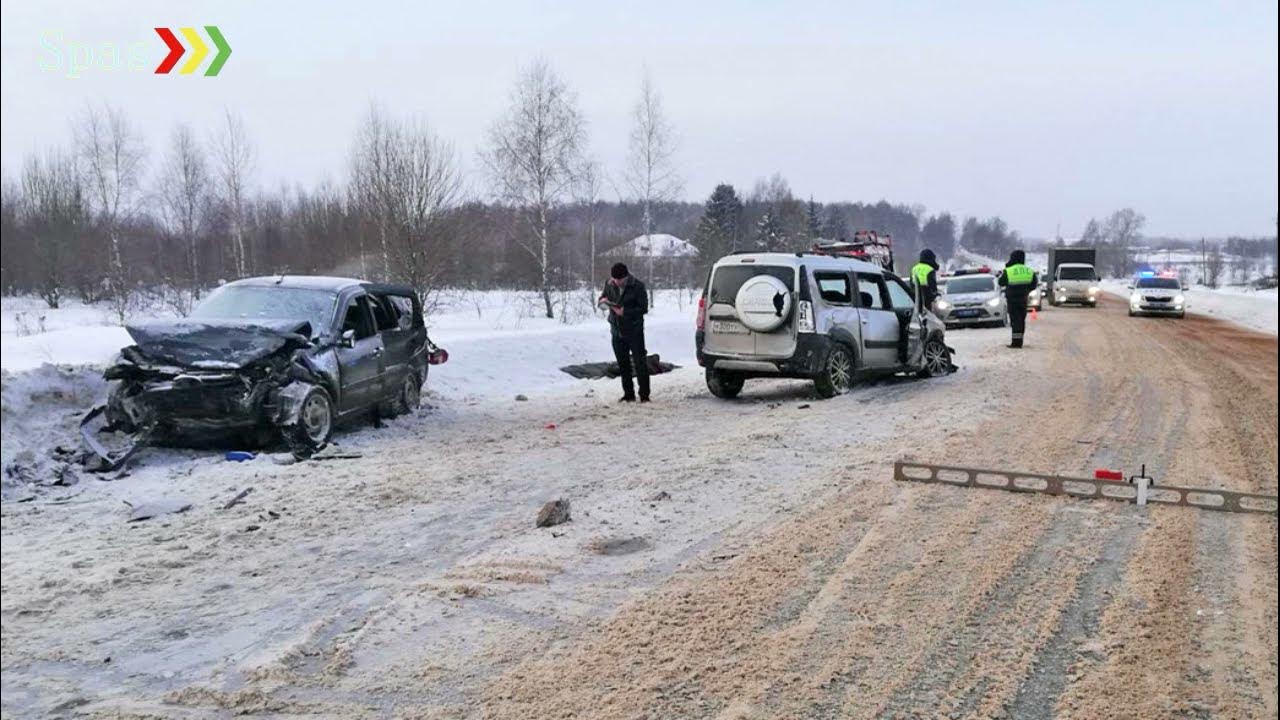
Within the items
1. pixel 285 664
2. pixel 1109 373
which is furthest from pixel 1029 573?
pixel 1109 373

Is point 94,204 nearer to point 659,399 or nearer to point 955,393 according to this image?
point 659,399

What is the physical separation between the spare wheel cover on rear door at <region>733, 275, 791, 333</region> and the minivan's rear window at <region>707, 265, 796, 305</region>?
91mm

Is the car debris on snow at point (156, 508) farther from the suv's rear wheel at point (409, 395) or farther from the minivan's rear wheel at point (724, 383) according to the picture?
the minivan's rear wheel at point (724, 383)

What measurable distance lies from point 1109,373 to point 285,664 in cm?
1275

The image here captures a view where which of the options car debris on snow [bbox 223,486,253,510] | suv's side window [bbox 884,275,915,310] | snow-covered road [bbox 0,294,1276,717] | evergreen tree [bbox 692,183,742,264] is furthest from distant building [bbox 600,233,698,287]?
car debris on snow [bbox 223,486,253,510]

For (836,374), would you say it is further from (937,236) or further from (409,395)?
(937,236)

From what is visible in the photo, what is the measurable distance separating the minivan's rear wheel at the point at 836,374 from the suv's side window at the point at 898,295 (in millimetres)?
1541

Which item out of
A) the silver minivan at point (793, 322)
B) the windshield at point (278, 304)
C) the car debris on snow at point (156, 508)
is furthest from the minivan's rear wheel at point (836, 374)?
the car debris on snow at point (156, 508)

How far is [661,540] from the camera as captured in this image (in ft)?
18.1

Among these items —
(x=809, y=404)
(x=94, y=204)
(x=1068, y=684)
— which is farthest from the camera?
(x=809, y=404)

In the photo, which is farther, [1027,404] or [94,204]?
[1027,404]

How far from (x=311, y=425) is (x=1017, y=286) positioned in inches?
529

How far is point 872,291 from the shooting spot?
41.2 feet

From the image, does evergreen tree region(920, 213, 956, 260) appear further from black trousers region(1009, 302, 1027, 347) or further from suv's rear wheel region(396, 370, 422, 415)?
suv's rear wheel region(396, 370, 422, 415)
